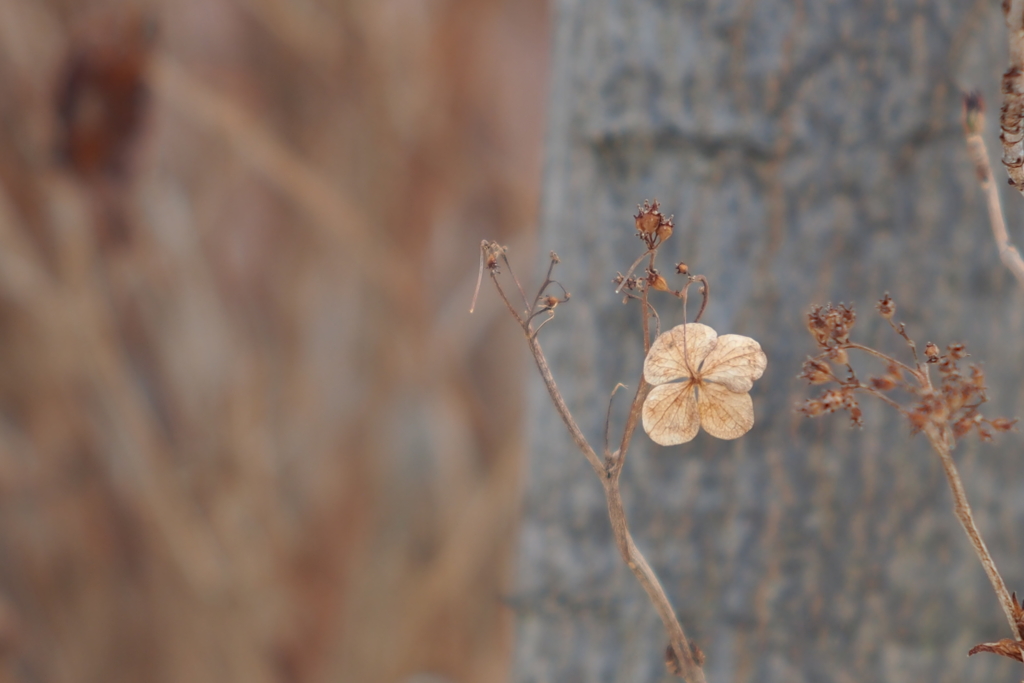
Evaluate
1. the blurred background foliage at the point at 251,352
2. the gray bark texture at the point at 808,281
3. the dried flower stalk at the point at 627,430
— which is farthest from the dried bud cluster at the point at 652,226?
the blurred background foliage at the point at 251,352

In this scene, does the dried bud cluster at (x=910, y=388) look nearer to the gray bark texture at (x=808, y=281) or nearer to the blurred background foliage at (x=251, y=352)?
the gray bark texture at (x=808, y=281)

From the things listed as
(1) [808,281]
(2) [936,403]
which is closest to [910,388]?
(2) [936,403]

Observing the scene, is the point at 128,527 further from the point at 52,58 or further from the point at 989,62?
the point at 989,62

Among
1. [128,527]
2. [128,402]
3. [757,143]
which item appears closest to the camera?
[757,143]

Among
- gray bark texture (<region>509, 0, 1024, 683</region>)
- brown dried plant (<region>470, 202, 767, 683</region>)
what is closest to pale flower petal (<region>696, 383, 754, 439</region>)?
brown dried plant (<region>470, 202, 767, 683</region>)

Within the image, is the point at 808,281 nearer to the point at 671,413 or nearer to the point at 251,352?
the point at 671,413

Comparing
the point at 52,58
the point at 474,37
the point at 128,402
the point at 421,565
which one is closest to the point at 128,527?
the point at 128,402
